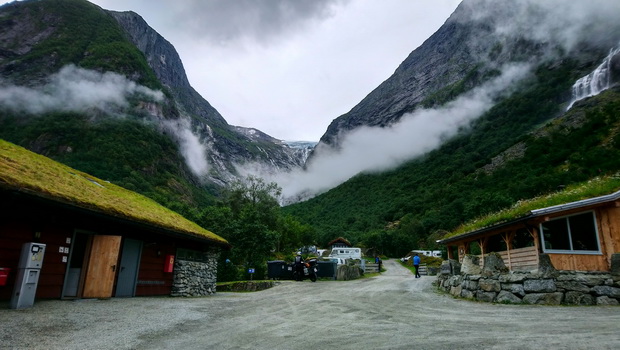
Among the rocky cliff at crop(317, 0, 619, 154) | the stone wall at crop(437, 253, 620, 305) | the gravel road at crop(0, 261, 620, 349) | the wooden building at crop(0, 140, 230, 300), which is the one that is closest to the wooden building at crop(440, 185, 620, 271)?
the stone wall at crop(437, 253, 620, 305)

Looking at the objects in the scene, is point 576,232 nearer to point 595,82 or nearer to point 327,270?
point 327,270

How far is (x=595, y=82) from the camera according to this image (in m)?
68.6

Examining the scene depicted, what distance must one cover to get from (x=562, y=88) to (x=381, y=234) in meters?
56.8

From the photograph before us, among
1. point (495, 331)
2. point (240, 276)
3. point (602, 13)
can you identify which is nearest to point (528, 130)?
point (602, 13)

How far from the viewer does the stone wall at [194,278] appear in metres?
16.5

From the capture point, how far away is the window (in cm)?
1231

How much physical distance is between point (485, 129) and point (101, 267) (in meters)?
103

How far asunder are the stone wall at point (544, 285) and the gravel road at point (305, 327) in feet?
2.62

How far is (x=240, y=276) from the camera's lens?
29.1 metres

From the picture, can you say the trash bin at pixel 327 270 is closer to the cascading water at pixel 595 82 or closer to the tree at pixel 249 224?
the tree at pixel 249 224

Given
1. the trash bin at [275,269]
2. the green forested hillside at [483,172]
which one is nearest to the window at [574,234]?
the trash bin at [275,269]

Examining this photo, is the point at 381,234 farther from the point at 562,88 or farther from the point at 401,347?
the point at 401,347

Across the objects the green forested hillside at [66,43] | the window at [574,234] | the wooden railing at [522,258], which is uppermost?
the green forested hillside at [66,43]

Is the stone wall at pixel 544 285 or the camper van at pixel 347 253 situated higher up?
the camper van at pixel 347 253
